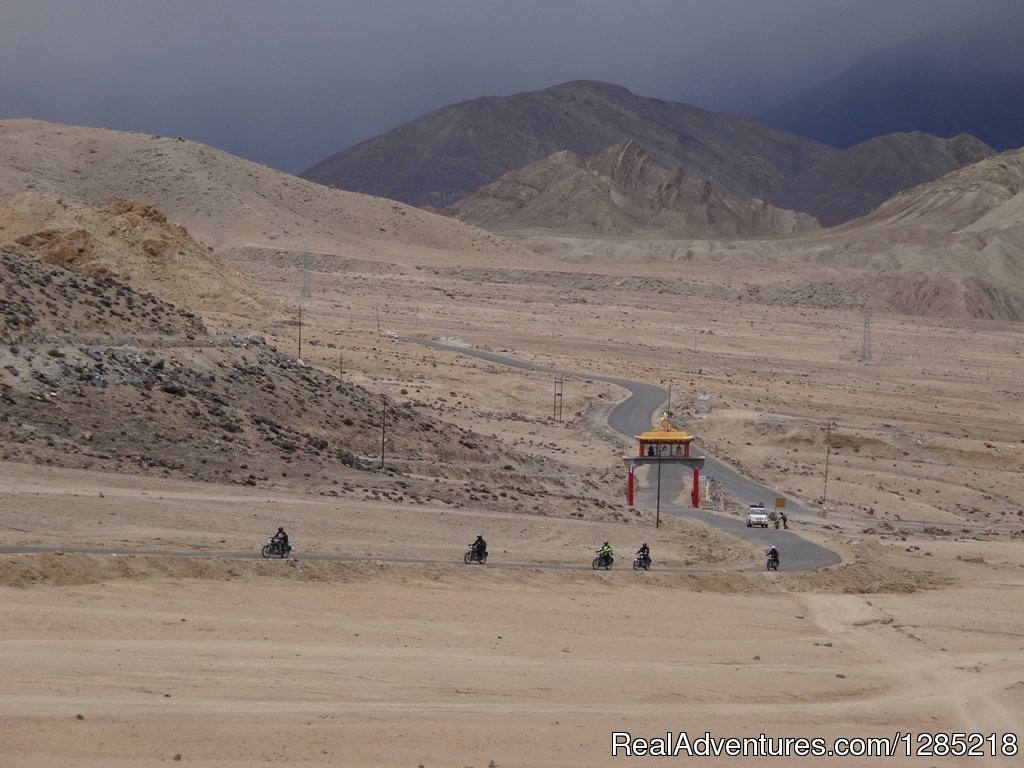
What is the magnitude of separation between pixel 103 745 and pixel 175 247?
66.8m

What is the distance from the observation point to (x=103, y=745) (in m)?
16.0

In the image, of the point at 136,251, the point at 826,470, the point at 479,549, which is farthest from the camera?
the point at 136,251

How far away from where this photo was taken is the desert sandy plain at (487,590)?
1825 cm

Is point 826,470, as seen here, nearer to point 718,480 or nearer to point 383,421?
point 718,480

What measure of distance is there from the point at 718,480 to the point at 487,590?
25.2m

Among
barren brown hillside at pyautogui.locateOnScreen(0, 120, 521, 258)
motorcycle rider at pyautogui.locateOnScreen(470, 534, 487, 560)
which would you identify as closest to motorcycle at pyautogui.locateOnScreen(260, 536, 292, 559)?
motorcycle rider at pyautogui.locateOnScreen(470, 534, 487, 560)

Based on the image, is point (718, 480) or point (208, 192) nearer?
point (718, 480)

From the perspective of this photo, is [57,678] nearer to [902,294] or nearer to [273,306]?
[273,306]

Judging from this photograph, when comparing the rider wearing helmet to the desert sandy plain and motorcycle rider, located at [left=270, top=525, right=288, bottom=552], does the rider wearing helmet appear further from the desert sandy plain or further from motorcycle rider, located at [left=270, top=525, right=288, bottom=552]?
motorcycle rider, located at [left=270, top=525, right=288, bottom=552]

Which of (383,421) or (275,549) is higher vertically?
(383,421)

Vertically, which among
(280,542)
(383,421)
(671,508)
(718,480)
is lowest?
(280,542)

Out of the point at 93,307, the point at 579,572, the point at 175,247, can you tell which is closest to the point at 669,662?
the point at 579,572

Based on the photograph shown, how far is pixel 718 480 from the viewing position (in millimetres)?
51438

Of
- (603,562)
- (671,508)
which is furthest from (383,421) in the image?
(603,562)
